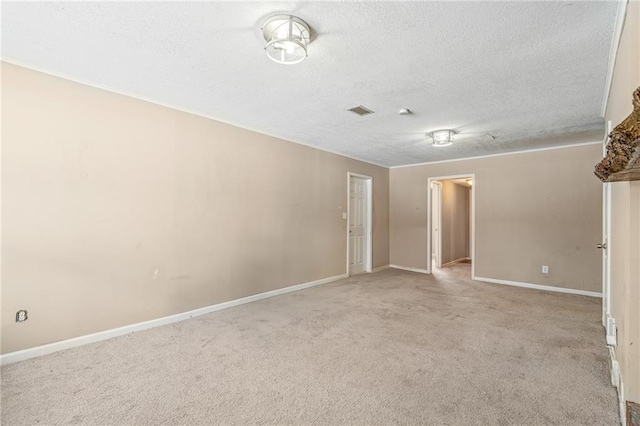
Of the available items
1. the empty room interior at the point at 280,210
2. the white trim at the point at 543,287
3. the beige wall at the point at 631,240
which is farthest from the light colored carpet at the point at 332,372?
the white trim at the point at 543,287

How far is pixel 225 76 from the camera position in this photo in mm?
2533

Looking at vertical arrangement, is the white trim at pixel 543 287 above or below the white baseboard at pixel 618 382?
→ below

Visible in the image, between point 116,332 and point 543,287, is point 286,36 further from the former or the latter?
point 543,287

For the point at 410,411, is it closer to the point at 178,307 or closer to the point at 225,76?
the point at 178,307

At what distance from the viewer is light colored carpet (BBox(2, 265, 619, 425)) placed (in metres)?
1.78

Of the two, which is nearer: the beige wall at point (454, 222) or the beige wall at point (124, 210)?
the beige wall at point (124, 210)

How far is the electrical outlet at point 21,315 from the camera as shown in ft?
7.74

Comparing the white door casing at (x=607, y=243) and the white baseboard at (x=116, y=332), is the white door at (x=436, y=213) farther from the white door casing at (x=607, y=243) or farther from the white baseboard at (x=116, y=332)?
the white baseboard at (x=116, y=332)

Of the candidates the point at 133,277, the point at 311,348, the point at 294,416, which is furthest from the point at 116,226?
the point at 294,416

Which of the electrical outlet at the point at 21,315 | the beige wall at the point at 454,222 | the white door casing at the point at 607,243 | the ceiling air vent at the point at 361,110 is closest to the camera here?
the electrical outlet at the point at 21,315

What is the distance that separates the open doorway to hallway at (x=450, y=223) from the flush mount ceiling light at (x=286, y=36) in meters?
4.86

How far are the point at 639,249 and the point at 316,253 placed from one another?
389cm

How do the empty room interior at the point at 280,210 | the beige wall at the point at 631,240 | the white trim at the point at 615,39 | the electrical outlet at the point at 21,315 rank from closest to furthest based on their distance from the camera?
1. the beige wall at the point at 631,240
2. the white trim at the point at 615,39
3. the empty room interior at the point at 280,210
4. the electrical outlet at the point at 21,315

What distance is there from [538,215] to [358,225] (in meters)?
3.05
